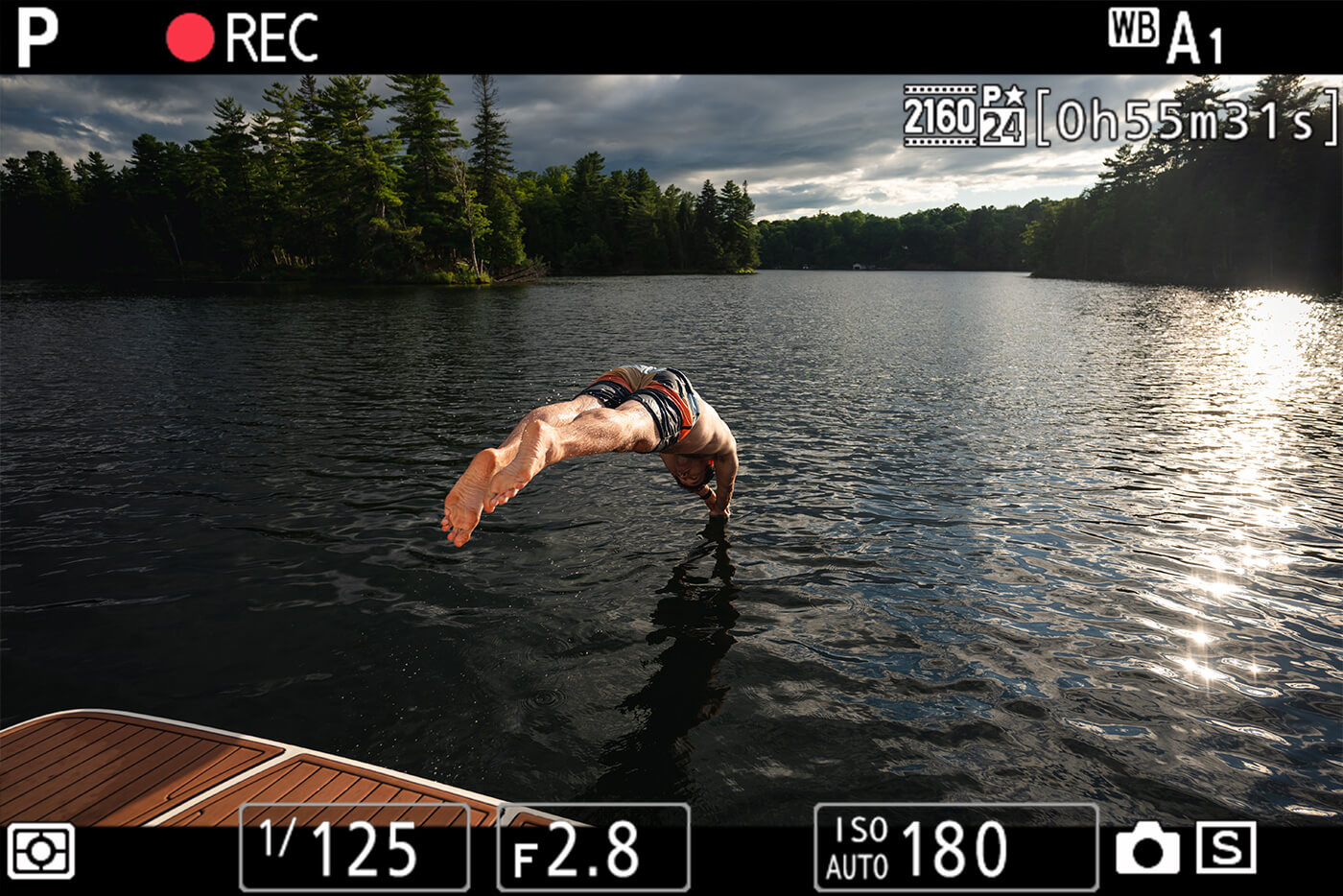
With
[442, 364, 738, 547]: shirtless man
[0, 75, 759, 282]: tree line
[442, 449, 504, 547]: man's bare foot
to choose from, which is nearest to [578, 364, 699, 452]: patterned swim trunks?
[442, 364, 738, 547]: shirtless man

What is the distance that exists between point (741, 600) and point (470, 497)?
158 inches

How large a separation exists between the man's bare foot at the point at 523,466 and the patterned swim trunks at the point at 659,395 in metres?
1.37

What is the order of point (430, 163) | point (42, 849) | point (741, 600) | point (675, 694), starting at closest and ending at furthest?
point (42, 849) → point (675, 694) → point (741, 600) → point (430, 163)

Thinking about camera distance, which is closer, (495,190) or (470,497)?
(470,497)

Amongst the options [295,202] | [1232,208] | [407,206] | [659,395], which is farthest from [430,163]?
[1232,208]

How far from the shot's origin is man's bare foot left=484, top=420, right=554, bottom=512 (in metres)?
3.96

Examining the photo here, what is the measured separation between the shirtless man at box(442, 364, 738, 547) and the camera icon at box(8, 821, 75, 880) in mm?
2519

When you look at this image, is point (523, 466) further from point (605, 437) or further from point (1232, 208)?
point (1232, 208)

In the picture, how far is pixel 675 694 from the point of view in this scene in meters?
5.54

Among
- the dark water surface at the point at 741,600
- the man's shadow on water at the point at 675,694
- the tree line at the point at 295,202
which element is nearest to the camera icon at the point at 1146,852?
the dark water surface at the point at 741,600

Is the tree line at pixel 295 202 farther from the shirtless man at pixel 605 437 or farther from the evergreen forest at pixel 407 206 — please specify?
the shirtless man at pixel 605 437

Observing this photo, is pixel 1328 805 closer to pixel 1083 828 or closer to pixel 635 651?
pixel 1083 828

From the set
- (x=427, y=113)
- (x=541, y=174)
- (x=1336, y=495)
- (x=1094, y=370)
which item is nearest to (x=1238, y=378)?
(x=1094, y=370)

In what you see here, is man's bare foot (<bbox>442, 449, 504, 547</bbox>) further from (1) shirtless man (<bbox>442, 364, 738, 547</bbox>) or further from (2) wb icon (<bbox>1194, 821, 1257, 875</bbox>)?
(2) wb icon (<bbox>1194, 821, 1257, 875</bbox>)
